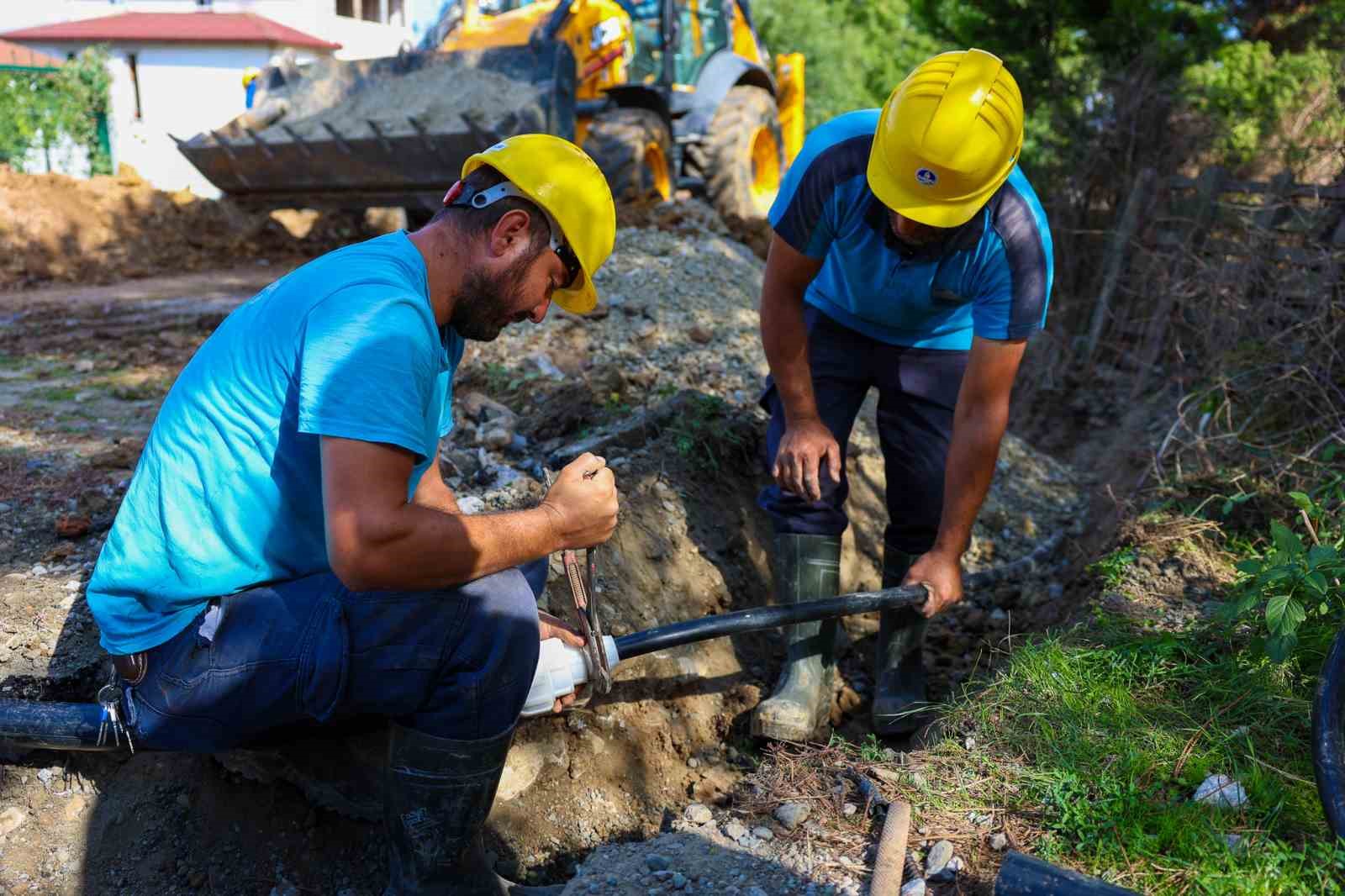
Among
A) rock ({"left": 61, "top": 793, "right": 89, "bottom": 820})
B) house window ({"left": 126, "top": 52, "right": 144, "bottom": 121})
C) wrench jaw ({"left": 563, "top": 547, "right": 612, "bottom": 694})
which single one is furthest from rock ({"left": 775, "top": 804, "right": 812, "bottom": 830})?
house window ({"left": 126, "top": 52, "right": 144, "bottom": 121})

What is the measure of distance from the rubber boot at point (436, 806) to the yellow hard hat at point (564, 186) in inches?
39.9

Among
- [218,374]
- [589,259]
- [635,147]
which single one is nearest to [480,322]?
[589,259]

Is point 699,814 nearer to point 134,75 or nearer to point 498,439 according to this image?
point 498,439

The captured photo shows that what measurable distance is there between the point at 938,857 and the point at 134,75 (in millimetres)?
21458

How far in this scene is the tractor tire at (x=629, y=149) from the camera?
7.26 meters

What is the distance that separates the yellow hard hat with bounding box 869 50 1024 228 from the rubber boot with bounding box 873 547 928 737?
1.15 m

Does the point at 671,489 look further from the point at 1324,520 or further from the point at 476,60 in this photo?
the point at 476,60

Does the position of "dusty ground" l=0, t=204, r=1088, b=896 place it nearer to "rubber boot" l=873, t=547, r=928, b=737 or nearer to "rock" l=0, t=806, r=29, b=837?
"rock" l=0, t=806, r=29, b=837

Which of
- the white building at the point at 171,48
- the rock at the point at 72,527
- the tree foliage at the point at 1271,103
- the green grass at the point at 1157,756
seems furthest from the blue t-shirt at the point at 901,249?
the white building at the point at 171,48

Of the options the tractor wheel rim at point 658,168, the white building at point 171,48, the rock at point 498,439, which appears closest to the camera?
the rock at point 498,439

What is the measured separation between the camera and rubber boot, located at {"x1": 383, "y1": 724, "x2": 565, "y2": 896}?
82.7 inches

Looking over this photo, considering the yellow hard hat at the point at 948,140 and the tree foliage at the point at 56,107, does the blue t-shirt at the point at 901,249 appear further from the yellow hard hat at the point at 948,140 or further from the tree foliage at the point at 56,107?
the tree foliage at the point at 56,107

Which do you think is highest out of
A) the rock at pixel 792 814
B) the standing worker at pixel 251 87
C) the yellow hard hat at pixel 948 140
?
the yellow hard hat at pixel 948 140

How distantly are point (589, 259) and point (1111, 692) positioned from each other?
1.68 meters
